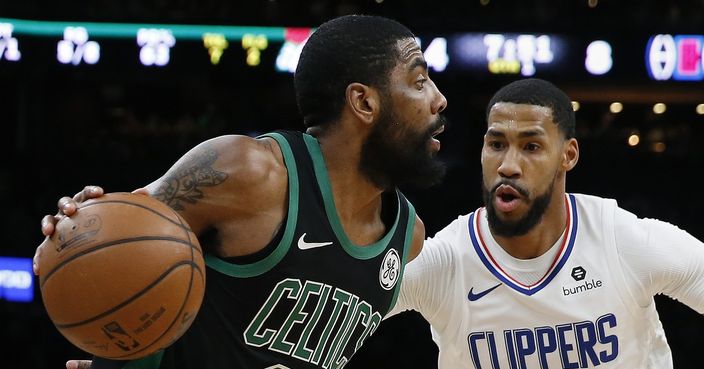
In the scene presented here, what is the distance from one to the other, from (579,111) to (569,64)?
2584 mm

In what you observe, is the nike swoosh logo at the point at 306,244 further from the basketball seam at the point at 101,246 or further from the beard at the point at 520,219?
the beard at the point at 520,219

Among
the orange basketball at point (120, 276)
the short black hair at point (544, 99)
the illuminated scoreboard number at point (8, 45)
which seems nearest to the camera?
the orange basketball at point (120, 276)

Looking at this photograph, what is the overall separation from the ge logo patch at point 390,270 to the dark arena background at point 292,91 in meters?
6.94

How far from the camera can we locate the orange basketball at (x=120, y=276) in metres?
2.44

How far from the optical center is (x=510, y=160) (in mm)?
3908

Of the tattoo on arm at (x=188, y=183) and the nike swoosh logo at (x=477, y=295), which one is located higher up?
the tattoo on arm at (x=188, y=183)

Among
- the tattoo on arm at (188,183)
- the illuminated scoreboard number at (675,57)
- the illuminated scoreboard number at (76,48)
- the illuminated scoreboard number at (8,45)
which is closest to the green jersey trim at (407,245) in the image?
the tattoo on arm at (188,183)

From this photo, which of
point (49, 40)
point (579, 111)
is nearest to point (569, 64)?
point (579, 111)

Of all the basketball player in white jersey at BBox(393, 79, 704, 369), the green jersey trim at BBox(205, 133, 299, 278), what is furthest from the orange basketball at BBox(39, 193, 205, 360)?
the basketball player in white jersey at BBox(393, 79, 704, 369)

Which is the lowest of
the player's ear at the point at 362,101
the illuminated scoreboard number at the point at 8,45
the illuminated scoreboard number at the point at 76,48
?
the illuminated scoreboard number at the point at 8,45

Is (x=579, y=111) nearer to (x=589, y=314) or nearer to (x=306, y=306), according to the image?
(x=589, y=314)

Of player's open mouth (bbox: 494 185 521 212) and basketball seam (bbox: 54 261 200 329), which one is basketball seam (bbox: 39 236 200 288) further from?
player's open mouth (bbox: 494 185 521 212)

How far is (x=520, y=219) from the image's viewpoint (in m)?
3.92

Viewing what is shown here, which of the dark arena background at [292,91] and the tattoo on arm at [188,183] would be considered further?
the dark arena background at [292,91]
